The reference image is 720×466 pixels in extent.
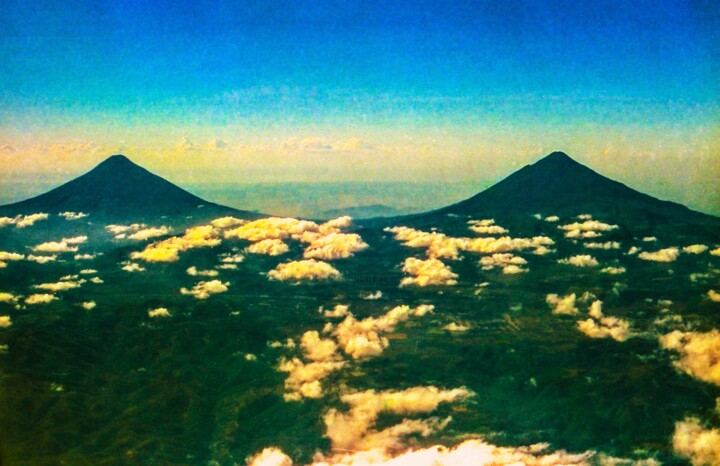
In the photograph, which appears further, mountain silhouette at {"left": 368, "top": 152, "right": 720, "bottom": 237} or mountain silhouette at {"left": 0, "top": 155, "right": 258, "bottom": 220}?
mountain silhouette at {"left": 0, "top": 155, "right": 258, "bottom": 220}

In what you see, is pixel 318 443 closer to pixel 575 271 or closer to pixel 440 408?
pixel 440 408

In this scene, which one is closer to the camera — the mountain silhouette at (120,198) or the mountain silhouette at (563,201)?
the mountain silhouette at (563,201)

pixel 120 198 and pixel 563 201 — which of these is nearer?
pixel 563 201

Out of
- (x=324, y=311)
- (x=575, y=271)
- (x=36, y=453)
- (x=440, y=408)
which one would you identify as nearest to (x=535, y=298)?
(x=575, y=271)

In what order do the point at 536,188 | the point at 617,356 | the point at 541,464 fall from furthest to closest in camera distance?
the point at 536,188, the point at 617,356, the point at 541,464

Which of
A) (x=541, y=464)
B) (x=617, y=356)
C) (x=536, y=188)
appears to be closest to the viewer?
(x=541, y=464)

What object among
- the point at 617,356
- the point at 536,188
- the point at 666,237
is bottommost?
the point at 617,356

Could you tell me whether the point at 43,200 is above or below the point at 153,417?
above

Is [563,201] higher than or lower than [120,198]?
lower
